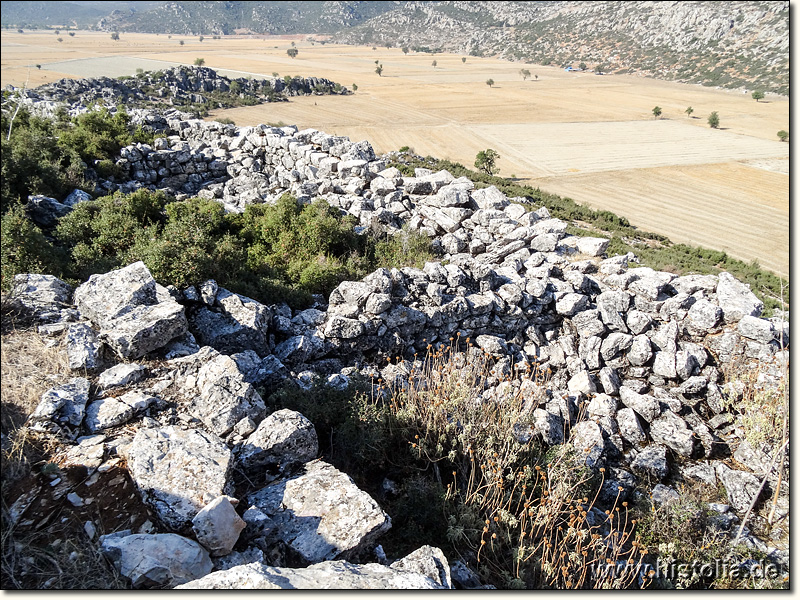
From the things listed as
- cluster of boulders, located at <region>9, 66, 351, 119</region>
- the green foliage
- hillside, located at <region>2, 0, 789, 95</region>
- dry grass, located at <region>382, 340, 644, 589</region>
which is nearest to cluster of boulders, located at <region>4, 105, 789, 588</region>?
the green foliage

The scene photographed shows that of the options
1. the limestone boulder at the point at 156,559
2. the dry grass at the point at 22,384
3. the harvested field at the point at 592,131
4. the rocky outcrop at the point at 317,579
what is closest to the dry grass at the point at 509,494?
the rocky outcrop at the point at 317,579

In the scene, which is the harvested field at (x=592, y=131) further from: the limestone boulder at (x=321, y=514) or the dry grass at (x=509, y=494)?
the limestone boulder at (x=321, y=514)

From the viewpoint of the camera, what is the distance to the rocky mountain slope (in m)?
85.6

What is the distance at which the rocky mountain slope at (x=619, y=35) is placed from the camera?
85.6 metres

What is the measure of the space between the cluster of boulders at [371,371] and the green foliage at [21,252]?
2.03 feet

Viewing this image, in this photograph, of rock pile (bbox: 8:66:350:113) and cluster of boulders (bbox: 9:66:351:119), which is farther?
rock pile (bbox: 8:66:350:113)

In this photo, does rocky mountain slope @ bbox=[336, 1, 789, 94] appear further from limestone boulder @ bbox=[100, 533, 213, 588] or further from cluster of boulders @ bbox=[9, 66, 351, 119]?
limestone boulder @ bbox=[100, 533, 213, 588]

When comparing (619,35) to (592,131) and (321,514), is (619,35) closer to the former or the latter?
(592,131)

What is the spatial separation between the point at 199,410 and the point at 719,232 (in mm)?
25262

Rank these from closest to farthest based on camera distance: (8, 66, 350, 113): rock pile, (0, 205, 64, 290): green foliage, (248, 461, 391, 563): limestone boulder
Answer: (248, 461, 391, 563): limestone boulder < (0, 205, 64, 290): green foliage < (8, 66, 350, 113): rock pile

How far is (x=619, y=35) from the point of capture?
412ft

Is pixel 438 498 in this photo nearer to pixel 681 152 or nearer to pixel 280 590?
pixel 280 590

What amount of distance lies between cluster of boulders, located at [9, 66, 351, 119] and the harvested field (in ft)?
14.5

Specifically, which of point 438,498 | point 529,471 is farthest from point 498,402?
point 438,498
